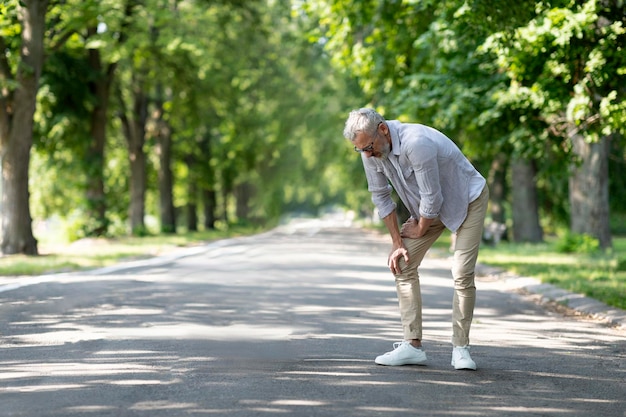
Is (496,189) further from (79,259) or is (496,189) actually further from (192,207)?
(79,259)

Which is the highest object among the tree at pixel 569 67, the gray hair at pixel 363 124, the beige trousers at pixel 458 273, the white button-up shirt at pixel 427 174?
the tree at pixel 569 67

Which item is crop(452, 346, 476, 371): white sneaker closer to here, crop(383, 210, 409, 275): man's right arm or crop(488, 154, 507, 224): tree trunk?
crop(383, 210, 409, 275): man's right arm

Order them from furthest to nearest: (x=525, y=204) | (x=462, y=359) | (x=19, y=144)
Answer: (x=525, y=204)
(x=19, y=144)
(x=462, y=359)

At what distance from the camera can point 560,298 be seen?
38.0 ft

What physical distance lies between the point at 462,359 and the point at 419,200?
111cm

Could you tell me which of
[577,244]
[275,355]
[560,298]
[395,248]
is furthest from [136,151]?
[395,248]

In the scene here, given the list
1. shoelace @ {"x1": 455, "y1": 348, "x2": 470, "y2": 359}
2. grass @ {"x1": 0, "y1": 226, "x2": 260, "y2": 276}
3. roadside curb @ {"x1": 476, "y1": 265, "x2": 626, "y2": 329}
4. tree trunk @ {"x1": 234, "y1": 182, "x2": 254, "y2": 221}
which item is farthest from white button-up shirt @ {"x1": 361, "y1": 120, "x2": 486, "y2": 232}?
tree trunk @ {"x1": 234, "y1": 182, "x2": 254, "y2": 221}

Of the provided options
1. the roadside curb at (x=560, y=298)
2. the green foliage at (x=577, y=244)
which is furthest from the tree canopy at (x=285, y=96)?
the roadside curb at (x=560, y=298)

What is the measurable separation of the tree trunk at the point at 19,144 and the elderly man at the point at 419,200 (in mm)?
14963

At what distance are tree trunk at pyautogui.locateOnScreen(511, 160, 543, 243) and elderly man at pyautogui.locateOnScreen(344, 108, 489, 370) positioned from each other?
24.3 metres

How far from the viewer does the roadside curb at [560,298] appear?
973 centimetres

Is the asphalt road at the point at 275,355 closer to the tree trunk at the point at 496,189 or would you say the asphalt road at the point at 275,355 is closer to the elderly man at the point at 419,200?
the elderly man at the point at 419,200

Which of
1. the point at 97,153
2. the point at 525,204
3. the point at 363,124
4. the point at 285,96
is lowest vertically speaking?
the point at 525,204

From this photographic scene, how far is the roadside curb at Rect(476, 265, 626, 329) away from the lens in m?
9.73
